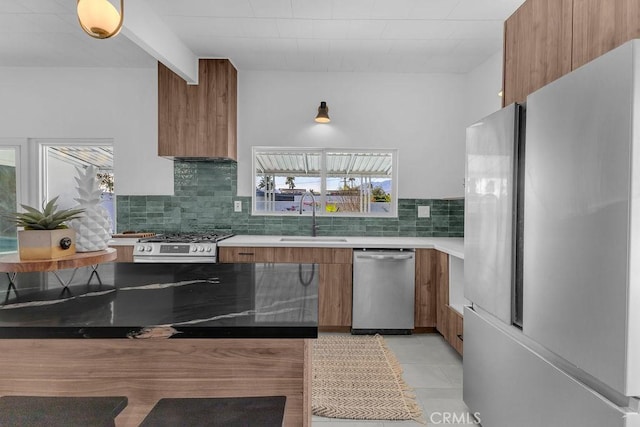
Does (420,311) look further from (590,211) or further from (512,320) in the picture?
(590,211)

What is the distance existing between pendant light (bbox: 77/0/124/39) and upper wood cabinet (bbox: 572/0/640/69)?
1.74 m

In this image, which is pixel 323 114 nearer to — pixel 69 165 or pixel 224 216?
pixel 224 216

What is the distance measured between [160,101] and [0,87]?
1.88 m

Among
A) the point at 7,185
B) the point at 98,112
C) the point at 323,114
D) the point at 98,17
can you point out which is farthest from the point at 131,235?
the point at 98,17

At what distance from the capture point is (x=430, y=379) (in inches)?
96.6

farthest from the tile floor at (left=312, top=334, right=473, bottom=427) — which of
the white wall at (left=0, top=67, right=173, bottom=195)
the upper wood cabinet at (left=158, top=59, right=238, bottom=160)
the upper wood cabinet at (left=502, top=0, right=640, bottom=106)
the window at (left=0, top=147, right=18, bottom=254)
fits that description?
the window at (left=0, top=147, right=18, bottom=254)

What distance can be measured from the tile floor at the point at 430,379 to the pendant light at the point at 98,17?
2.15 meters

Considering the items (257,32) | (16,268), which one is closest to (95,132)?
(257,32)

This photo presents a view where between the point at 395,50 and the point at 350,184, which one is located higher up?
the point at 395,50

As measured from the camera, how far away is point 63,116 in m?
3.82

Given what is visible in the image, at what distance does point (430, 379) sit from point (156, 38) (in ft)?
10.3

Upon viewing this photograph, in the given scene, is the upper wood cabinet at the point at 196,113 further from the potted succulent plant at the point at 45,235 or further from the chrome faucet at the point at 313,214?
the potted succulent plant at the point at 45,235

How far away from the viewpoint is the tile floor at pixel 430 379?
1996 mm

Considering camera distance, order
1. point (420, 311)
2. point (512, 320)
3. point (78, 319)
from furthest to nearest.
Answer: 1. point (420, 311)
2. point (512, 320)
3. point (78, 319)
